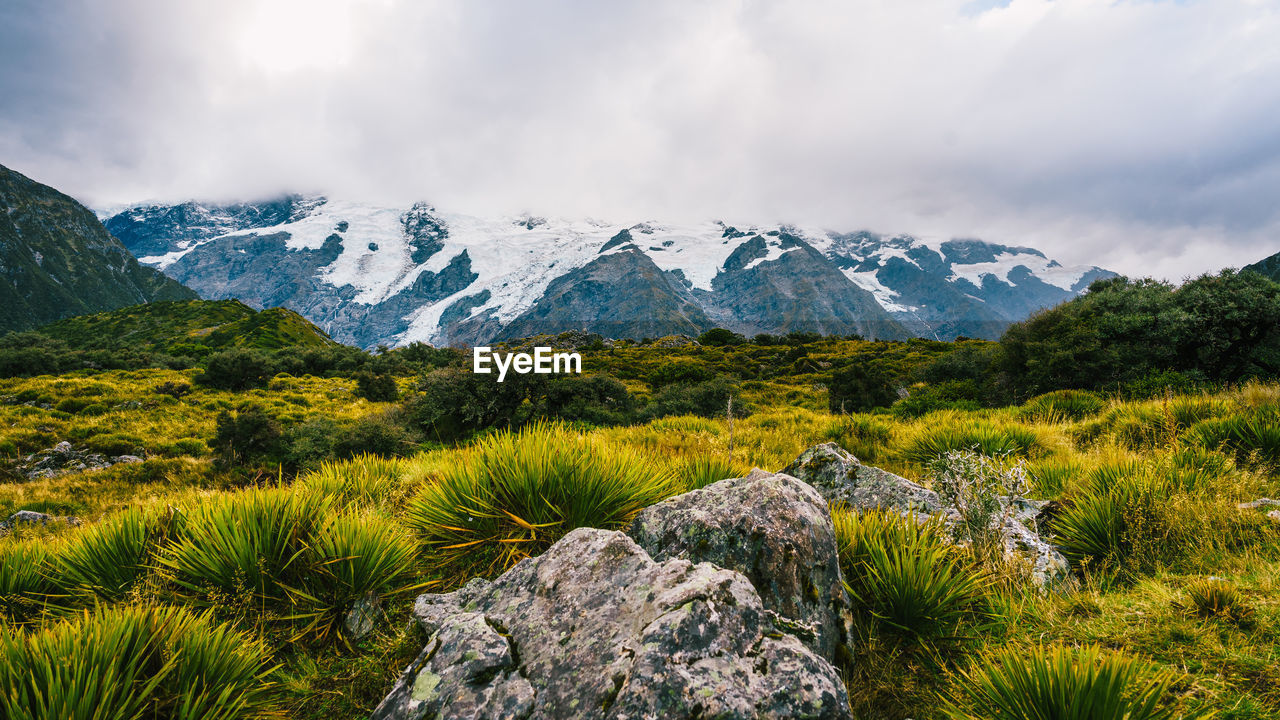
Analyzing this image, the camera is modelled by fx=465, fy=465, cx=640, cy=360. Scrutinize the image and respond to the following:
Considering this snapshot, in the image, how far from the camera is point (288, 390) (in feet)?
101

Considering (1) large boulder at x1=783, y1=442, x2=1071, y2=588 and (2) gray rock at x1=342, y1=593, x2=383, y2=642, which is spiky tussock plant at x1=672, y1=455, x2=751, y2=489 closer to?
(1) large boulder at x1=783, y1=442, x2=1071, y2=588

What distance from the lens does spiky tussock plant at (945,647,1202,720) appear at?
2.01m

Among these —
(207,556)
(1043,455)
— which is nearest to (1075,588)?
(1043,455)

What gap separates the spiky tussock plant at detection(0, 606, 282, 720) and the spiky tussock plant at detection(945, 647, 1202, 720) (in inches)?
145

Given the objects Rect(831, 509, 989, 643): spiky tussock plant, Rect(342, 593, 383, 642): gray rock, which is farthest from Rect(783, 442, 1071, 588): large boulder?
Rect(342, 593, 383, 642): gray rock

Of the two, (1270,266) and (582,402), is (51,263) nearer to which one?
(582,402)

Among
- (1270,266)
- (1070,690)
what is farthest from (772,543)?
(1270,266)

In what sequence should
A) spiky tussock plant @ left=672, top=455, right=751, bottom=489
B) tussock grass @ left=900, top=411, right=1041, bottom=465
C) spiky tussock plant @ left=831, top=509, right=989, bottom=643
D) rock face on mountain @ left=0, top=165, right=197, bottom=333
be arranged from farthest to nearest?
rock face on mountain @ left=0, top=165, right=197, bottom=333
tussock grass @ left=900, top=411, right=1041, bottom=465
spiky tussock plant @ left=672, top=455, right=751, bottom=489
spiky tussock plant @ left=831, top=509, right=989, bottom=643

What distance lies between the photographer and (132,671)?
216 centimetres

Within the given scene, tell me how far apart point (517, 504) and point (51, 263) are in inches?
10627

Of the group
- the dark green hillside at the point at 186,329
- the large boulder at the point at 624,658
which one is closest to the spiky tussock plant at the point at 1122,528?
the large boulder at the point at 624,658

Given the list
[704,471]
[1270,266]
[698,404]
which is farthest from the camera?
[1270,266]

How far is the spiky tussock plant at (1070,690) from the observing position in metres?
2.01

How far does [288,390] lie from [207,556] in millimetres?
34278
